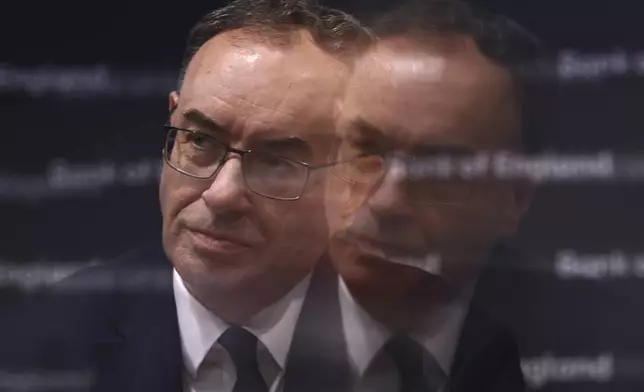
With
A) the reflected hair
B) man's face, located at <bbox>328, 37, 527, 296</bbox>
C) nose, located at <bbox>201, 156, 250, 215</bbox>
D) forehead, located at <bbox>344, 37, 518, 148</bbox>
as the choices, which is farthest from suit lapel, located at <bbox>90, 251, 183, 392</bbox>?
the reflected hair

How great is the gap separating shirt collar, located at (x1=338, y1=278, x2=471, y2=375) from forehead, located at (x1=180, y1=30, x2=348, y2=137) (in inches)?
9.4

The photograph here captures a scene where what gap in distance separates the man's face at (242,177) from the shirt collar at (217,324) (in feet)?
0.05

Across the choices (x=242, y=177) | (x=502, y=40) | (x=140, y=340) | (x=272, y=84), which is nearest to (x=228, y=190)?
(x=242, y=177)

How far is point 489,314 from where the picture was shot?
2.74ft

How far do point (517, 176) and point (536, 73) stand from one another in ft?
0.45

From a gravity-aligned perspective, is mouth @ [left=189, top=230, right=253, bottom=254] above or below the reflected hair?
below

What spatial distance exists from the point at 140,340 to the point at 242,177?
0.87 feet

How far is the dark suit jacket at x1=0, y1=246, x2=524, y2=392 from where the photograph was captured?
828 mm

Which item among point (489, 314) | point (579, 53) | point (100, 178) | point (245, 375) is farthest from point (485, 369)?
point (100, 178)

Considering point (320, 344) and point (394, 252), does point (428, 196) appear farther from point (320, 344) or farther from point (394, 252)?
point (320, 344)

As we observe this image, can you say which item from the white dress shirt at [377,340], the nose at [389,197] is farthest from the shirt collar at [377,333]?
the nose at [389,197]

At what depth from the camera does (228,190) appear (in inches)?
31.4

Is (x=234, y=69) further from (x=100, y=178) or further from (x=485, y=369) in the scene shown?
(x=485, y=369)

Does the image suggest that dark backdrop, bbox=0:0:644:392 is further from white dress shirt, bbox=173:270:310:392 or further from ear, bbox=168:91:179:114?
white dress shirt, bbox=173:270:310:392
